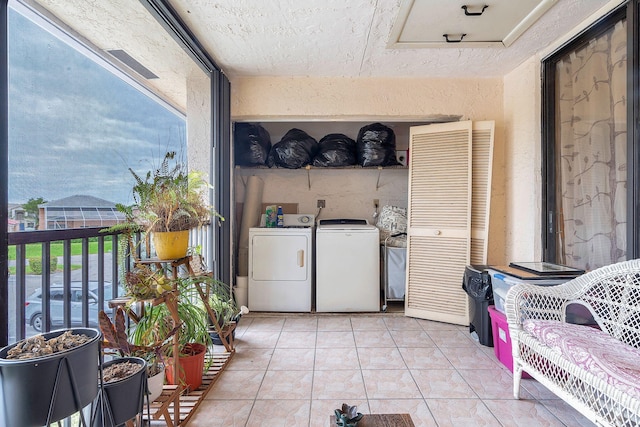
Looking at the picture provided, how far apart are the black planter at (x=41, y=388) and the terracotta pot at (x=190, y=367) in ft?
2.80

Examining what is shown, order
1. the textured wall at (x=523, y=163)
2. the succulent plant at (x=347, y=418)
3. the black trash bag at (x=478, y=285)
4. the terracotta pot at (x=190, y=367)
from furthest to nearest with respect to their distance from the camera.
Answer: the textured wall at (x=523, y=163) < the black trash bag at (x=478, y=285) < the terracotta pot at (x=190, y=367) < the succulent plant at (x=347, y=418)

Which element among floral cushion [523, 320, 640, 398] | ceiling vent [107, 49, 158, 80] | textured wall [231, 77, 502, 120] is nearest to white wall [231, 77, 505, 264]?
textured wall [231, 77, 502, 120]

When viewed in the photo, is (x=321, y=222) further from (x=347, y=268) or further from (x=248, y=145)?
(x=248, y=145)

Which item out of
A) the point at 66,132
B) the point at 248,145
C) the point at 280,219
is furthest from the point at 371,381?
the point at 248,145

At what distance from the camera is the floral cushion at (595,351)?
1.19 metres

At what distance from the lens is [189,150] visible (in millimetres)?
2830

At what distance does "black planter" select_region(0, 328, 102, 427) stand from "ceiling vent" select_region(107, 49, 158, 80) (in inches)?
94.3

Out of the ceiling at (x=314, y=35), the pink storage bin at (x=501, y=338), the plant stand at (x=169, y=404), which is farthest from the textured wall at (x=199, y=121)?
the pink storage bin at (x=501, y=338)

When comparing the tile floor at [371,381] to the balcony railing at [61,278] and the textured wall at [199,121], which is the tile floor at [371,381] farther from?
the textured wall at [199,121]

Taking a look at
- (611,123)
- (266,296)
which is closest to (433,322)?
(266,296)

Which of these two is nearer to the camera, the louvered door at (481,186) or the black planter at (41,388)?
the black planter at (41,388)

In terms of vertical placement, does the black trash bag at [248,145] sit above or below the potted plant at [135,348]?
above

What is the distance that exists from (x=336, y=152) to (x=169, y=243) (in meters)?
2.10

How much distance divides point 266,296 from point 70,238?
1.96 m
